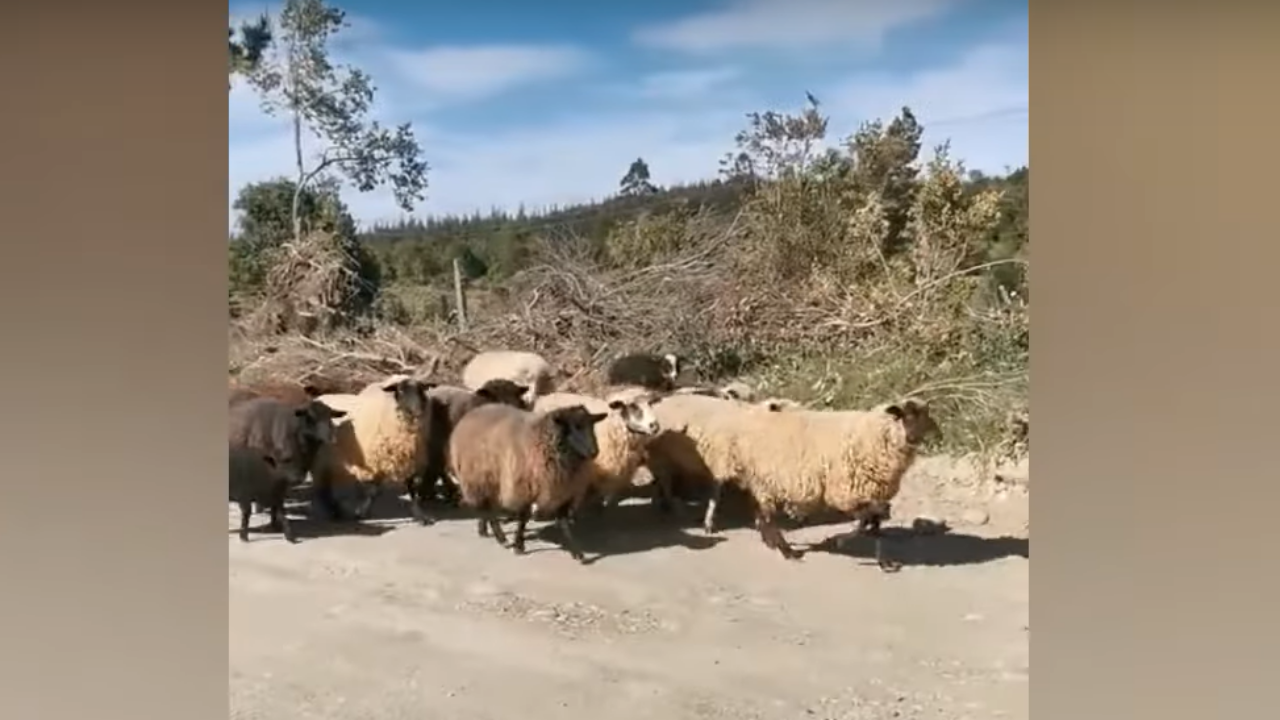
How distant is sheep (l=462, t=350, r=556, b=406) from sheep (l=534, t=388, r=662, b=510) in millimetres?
22

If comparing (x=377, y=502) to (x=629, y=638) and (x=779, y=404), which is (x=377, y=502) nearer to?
(x=629, y=638)

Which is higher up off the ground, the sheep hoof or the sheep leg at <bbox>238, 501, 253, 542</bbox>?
the sheep leg at <bbox>238, 501, 253, 542</bbox>

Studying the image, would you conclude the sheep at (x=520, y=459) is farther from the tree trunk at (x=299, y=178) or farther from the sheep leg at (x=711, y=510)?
the tree trunk at (x=299, y=178)

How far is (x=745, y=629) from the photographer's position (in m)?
1.67

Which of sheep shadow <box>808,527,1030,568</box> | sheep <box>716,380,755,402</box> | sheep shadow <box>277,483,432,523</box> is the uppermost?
sheep <box>716,380,755,402</box>

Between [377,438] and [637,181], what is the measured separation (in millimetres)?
587

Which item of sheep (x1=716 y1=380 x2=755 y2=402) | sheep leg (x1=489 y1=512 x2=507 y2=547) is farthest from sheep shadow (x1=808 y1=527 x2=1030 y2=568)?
sheep leg (x1=489 y1=512 x2=507 y2=547)

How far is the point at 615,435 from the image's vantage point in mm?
1725

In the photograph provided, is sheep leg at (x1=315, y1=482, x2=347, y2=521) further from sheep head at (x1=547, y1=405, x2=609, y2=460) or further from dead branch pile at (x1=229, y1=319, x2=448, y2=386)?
sheep head at (x1=547, y1=405, x2=609, y2=460)

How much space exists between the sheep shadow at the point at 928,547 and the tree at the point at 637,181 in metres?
0.62

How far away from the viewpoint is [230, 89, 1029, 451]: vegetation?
1.67 metres

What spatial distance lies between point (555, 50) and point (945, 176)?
0.65 meters

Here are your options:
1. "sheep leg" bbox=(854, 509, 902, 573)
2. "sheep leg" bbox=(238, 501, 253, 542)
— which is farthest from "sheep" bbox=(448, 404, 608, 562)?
"sheep leg" bbox=(854, 509, 902, 573)

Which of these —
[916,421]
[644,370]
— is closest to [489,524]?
[644,370]
